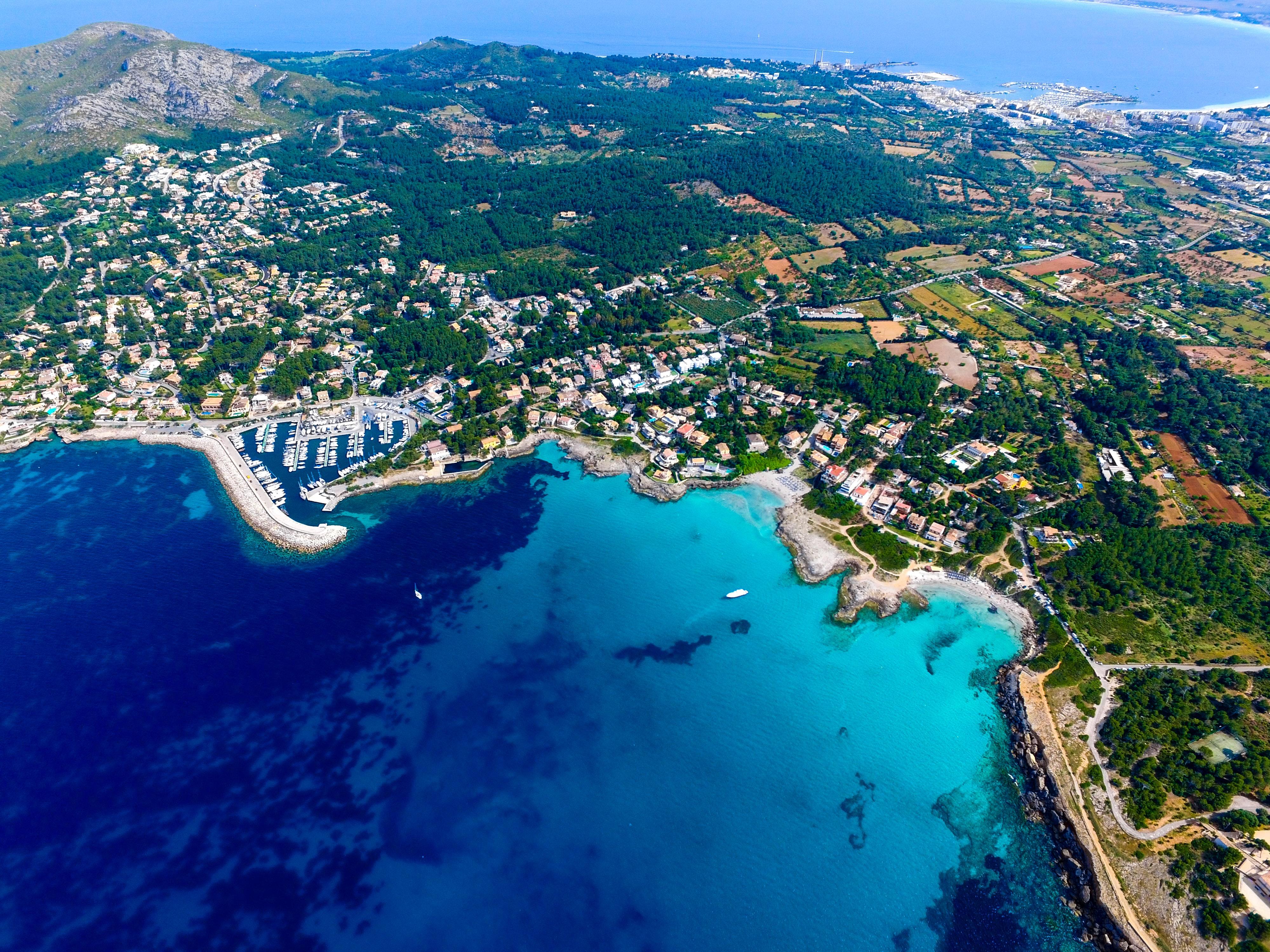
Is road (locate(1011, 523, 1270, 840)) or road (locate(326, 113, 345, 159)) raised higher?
road (locate(326, 113, 345, 159))

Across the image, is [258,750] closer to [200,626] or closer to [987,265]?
[200,626]

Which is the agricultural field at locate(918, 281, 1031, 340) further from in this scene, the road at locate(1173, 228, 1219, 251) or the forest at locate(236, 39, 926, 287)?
the road at locate(1173, 228, 1219, 251)

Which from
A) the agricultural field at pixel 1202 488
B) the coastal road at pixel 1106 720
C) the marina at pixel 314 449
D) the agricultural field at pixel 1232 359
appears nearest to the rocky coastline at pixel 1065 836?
the coastal road at pixel 1106 720

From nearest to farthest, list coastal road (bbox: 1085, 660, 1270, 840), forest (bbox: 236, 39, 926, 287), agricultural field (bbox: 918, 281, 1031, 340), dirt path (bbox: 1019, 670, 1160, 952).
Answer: dirt path (bbox: 1019, 670, 1160, 952)
coastal road (bbox: 1085, 660, 1270, 840)
agricultural field (bbox: 918, 281, 1031, 340)
forest (bbox: 236, 39, 926, 287)

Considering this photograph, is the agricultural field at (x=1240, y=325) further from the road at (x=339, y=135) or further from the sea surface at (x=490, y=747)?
the road at (x=339, y=135)

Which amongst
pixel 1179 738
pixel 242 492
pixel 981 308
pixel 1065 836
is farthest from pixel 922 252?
pixel 242 492

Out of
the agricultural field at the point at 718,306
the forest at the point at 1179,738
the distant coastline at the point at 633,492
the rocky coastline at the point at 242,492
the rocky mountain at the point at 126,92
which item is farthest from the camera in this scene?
the rocky mountain at the point at 126,92

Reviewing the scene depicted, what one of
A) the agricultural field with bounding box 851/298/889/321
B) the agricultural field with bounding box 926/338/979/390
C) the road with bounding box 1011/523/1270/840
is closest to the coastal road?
the road with bounding box 1011/523/1270/840

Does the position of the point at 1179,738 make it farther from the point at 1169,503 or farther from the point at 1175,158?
the point at 1175,158
